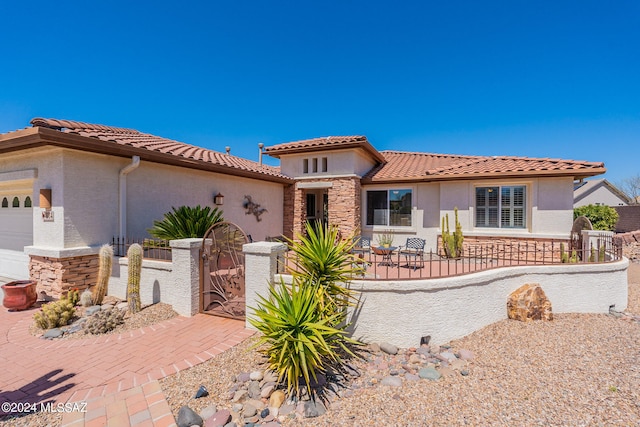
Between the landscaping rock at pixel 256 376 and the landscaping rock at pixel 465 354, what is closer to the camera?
the landscaping rock at pixel 256 376

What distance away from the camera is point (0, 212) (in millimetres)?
9477

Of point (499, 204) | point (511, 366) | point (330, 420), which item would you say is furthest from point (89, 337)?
point (499, 204)

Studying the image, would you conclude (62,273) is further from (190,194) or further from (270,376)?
(270,376)

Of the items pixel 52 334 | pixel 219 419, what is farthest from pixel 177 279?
pixel 219 419

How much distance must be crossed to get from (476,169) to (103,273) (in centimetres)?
1441

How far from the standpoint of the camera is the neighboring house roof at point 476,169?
1040 cm

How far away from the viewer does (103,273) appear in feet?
23.2

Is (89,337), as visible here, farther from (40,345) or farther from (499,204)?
(499,204)

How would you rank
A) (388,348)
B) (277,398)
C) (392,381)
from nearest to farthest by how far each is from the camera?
1. (277,398)
2. (392,381)
3. (388,348)

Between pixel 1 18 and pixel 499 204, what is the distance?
63.9 feet

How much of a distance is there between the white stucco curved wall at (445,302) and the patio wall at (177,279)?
13.3 feet

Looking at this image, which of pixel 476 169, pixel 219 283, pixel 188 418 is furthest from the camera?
pixel 476 169

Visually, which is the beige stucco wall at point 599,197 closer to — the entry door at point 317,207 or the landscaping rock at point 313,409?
the entry door at point 317,207

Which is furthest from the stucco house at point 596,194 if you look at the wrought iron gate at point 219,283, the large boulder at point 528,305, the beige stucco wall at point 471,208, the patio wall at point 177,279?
the patio wall at point 177,279
